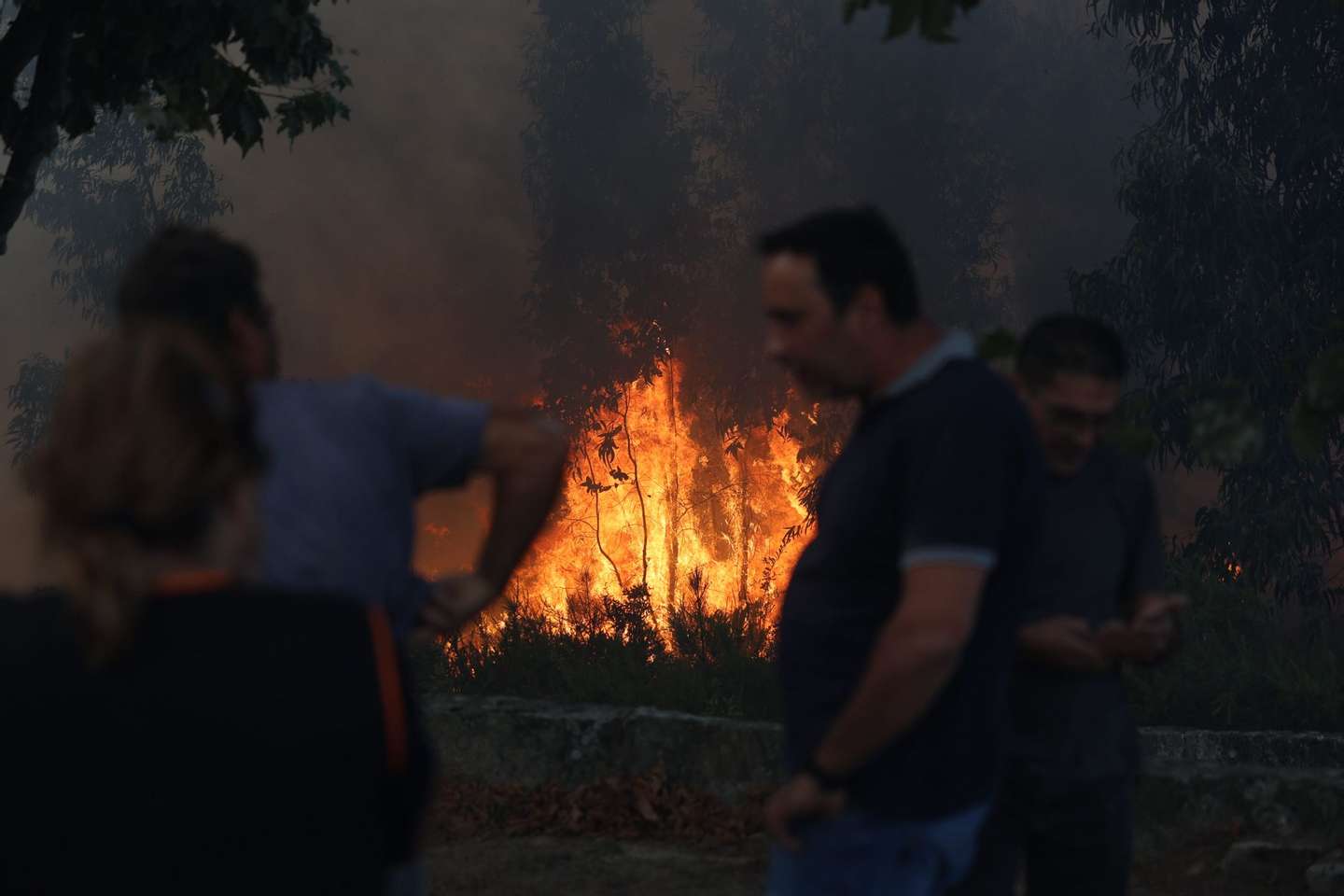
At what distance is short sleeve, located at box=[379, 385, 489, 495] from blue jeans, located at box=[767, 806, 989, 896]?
33.6 inches

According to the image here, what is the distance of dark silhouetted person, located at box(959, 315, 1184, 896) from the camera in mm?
3262

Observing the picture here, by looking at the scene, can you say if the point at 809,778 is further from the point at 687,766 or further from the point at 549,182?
the point at 549,182

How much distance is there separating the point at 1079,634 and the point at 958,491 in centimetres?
107

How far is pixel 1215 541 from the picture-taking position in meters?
14.5

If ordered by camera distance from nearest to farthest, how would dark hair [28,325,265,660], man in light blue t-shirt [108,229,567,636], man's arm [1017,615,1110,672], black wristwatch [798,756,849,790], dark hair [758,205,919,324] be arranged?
1. dark hair [28,325,265,660]
2. man in light blue t-shirt [108,229,567,636]
3. black wristwatch [798,756,849,790]
4. dark hair [758,205,919,324]
5. man's arm [1017,615,1110,672]

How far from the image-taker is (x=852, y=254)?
2.51 meters

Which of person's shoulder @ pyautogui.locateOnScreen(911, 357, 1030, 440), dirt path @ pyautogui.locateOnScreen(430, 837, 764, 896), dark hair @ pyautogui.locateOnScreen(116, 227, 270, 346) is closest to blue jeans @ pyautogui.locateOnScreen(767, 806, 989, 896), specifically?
person's shoulder @ pyautogui.locateOnScreen(911, 357, 1030, 440)

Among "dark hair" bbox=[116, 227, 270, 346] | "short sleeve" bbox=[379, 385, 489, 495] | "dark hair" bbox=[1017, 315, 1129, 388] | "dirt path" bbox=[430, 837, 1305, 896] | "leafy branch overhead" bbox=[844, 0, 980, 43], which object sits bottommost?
"dirt path" bbox=[430, 837, 1305, 896]

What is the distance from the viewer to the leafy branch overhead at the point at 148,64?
7.44 meters

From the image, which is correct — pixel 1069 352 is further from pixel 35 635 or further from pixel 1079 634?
pixel 35 635

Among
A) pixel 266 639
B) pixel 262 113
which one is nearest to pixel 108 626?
pixel 266 639

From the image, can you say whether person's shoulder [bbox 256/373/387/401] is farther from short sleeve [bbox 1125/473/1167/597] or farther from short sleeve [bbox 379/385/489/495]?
short sleeve [bbox 1125/473/1167/597]

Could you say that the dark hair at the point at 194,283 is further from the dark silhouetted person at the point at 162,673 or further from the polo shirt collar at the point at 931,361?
the polo shirt collar at the point at 931,361

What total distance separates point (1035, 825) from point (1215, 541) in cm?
1216
